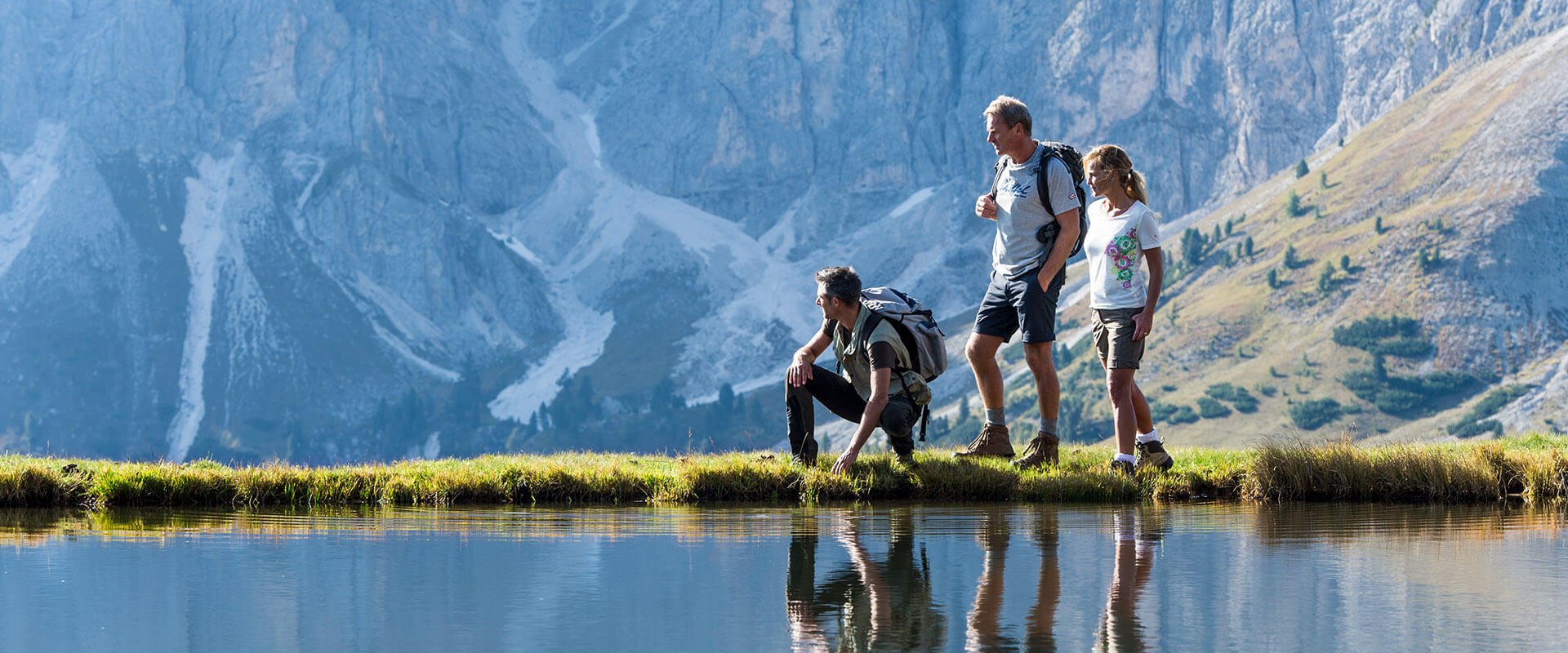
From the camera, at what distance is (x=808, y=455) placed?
48.4 ft

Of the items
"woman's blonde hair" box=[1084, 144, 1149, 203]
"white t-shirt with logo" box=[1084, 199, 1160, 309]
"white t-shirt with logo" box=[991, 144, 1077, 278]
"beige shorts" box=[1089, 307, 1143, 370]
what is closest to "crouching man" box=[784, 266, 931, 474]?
"white t-shirt with logo" box=[991, 144, 1077, 278]

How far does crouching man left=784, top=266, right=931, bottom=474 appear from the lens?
14.3 metres

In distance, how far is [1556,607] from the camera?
7.56m

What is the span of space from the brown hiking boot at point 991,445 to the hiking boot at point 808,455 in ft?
5.25

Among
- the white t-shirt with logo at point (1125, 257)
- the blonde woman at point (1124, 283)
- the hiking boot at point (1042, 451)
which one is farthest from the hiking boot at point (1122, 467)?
the white t-shirt with logo at point (1125, 257)

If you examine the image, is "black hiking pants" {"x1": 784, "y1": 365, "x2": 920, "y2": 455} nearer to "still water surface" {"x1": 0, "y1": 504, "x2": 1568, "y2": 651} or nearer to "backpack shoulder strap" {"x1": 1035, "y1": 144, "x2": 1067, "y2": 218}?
"still water surface" {"x1": 0, "y1": 504, "x2": 1568, "y2": 651}

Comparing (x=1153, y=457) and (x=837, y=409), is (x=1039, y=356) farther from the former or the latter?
(x=837, y=409)

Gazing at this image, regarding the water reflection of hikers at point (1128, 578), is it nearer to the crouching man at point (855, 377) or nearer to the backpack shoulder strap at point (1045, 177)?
the crouching man at point (855, 377)

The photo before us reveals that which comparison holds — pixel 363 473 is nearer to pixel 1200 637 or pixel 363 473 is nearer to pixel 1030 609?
pixel 1030 609

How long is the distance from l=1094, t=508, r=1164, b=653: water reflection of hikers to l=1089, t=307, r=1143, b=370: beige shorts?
2012 millimetres

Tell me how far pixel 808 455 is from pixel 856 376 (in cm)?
82

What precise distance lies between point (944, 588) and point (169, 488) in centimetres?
808

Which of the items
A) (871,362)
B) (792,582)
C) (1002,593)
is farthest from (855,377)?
(1002,593)

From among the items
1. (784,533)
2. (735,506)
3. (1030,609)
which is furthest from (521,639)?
(735,506)
